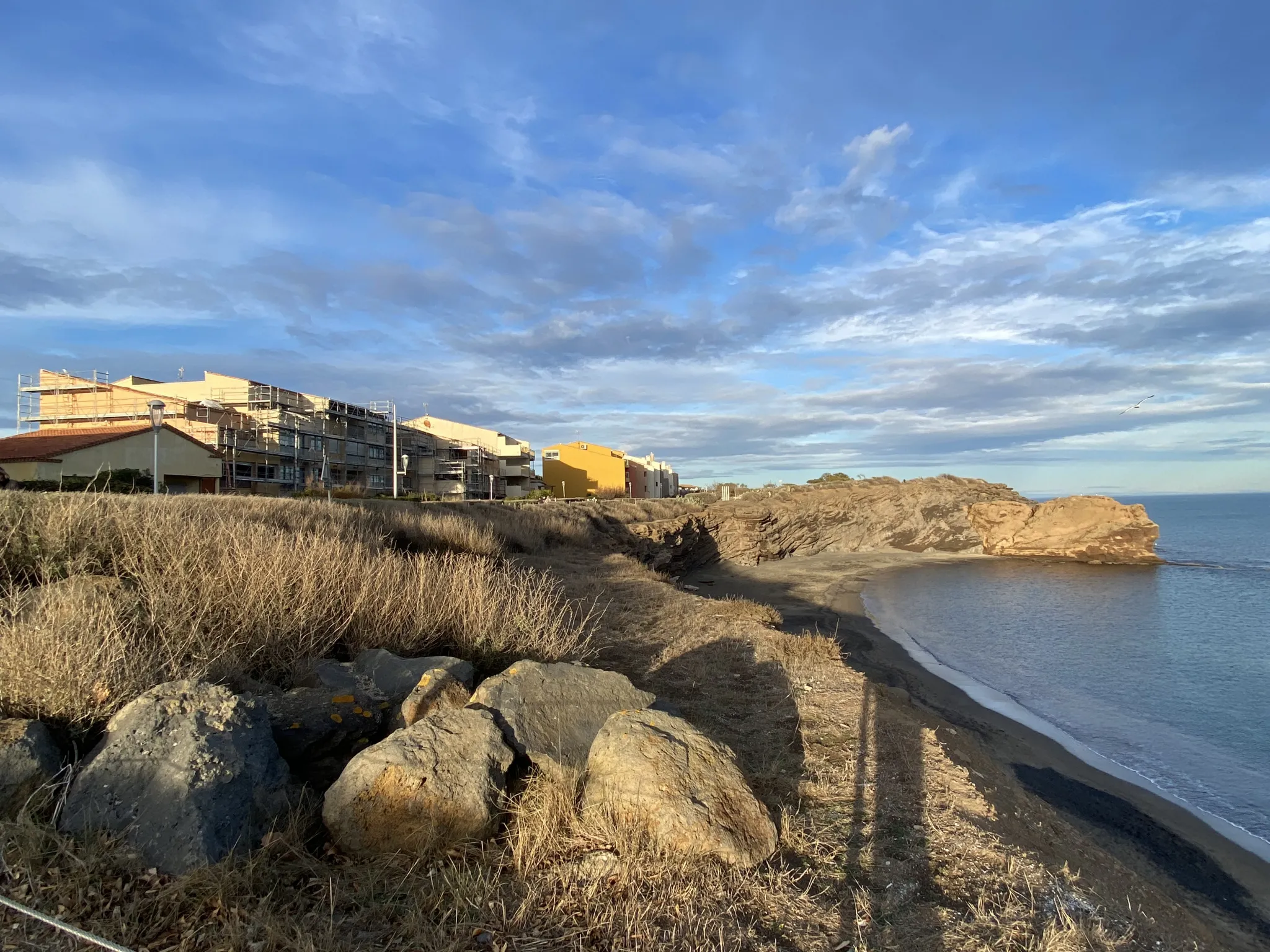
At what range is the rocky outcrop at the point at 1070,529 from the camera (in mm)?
39875

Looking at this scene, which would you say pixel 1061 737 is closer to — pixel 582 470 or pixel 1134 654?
pixel 1134 654

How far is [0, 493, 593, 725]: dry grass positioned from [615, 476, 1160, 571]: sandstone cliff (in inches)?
917

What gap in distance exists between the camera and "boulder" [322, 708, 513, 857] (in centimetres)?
357

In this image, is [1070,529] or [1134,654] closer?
[1134,654]

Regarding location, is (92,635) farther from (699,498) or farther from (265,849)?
(699,498)

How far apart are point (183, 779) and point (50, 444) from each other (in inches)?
1516

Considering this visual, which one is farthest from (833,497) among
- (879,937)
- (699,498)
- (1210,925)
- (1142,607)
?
(879,937)

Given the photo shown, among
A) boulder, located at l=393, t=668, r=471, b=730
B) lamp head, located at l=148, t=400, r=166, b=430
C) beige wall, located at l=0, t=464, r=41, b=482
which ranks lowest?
boulder, located at l=393, t=668, r=471, b=730

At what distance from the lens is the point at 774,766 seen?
206 inches

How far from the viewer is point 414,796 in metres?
3.63

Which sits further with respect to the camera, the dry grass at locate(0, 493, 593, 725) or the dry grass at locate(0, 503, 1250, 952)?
the dry grass at locate(0, 493, 593, 725)

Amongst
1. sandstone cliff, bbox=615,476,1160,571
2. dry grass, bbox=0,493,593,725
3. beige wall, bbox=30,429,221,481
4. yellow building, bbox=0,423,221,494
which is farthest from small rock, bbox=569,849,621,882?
beige wall, bbox=30,429,221,481

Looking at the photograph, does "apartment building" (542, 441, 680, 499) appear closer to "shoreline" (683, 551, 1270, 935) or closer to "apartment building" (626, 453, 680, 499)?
"apartment building" (626, 453, 680, 499)

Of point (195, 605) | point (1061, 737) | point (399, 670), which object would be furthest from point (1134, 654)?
point (195, 605)
